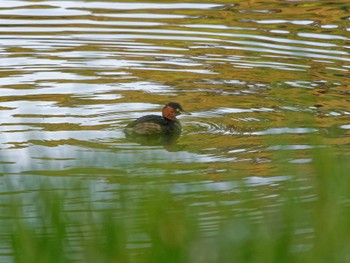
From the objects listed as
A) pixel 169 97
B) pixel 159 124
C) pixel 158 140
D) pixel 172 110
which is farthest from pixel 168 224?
pixel 169 97

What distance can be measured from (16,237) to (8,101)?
292 inches

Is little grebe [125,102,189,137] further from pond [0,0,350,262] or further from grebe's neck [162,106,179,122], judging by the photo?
pond [0,0,350,262]

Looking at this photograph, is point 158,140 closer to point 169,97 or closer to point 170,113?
point 170,113

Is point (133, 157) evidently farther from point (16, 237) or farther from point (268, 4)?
point (268, 4)

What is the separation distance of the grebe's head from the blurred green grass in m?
6.17

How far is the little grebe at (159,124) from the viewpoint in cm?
1043

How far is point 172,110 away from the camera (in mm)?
10945

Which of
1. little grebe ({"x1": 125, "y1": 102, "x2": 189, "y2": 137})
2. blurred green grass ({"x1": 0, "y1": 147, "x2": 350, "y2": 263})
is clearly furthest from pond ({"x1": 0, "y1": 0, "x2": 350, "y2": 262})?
little grebe ({"x1": 125, "y1": 102, "x2": 189, "y2": 137})

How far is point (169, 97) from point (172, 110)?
1431mm

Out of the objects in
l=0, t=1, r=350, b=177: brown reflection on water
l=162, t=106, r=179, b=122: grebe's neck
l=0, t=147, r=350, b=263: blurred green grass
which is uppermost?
l=0, t=147, r=350, b=263: blurred green grass

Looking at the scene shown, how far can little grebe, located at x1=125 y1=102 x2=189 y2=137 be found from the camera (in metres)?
10.4

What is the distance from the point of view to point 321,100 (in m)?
11.5

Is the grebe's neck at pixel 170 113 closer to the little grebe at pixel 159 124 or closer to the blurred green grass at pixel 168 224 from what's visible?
the little grebe at pixel 159 124

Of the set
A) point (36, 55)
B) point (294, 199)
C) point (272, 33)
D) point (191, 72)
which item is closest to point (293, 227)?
point (294, 199)
